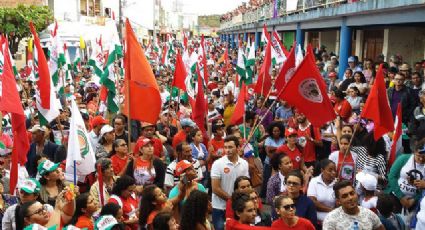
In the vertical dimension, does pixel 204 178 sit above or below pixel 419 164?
below

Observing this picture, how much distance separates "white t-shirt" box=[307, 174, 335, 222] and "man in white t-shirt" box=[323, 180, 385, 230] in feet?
3.51

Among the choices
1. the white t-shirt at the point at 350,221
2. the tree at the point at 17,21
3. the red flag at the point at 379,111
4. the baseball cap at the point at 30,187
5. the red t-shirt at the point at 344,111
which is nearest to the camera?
the white t-shirt at the point at 350,221

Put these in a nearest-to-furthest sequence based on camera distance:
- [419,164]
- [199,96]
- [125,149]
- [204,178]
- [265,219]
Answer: [265,219]
[419,164]
[125,149]
[204,178]
[199,96]

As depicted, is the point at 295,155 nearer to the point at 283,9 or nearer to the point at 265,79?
the point at 265,79

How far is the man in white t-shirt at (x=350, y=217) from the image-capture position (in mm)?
4516

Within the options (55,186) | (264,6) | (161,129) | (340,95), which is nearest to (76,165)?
(55,186)

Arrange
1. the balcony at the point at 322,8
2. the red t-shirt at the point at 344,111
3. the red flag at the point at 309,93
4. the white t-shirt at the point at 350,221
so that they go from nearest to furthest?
the white t-shirt at the point at 350,221 < the red flag at the point at 309,93 < the red t-shirt at the point at 344,111 < the balcony at the point at 322,8

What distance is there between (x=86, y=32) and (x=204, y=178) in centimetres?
2705

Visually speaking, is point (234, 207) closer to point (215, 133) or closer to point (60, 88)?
point (215, 133)

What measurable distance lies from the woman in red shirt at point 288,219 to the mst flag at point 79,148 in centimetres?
233

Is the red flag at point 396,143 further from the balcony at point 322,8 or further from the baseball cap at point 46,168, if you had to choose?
the baseball cap at point 46,168

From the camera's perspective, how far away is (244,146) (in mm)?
7223

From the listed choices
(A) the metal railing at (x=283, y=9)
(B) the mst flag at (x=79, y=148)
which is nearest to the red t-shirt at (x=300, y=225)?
(B) the mst flag at (x=79, y=148)

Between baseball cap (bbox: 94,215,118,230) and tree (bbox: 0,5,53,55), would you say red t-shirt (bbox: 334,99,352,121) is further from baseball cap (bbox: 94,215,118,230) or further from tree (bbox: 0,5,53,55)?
tree (bbox: 0,5,53,55)
